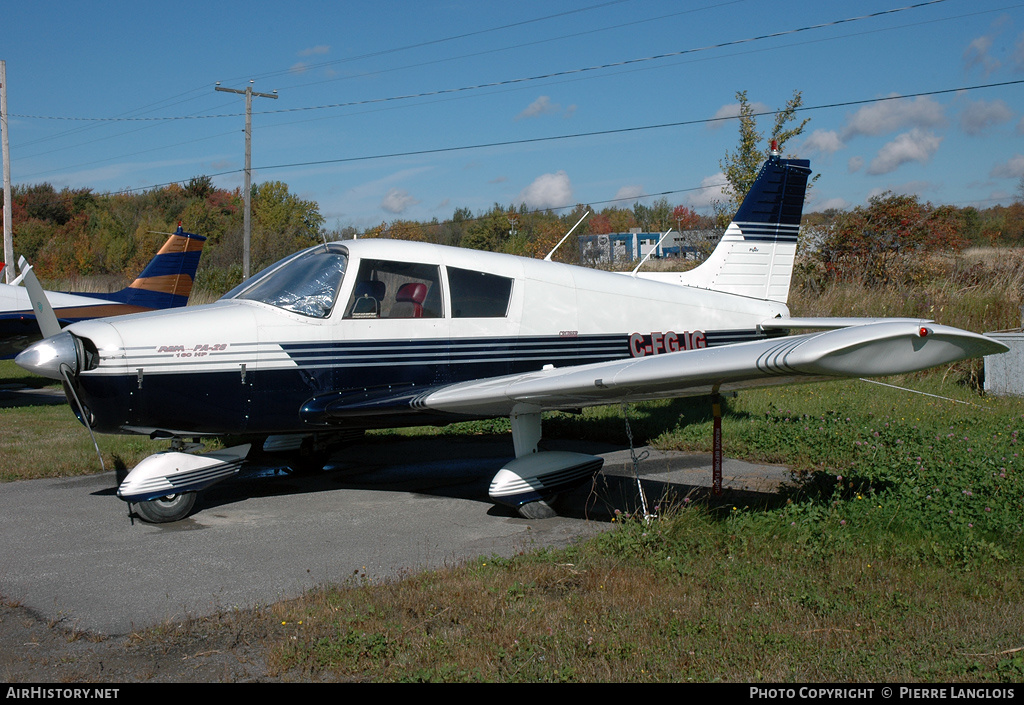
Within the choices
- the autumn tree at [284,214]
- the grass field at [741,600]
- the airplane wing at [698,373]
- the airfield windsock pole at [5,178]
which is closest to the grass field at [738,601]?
the grass field at [741,600]

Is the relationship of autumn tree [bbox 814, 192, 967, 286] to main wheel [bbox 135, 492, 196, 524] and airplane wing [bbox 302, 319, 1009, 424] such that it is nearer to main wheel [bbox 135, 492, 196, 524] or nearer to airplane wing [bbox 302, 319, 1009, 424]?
airplane wing [bbox 302, 319, 1009, 424]

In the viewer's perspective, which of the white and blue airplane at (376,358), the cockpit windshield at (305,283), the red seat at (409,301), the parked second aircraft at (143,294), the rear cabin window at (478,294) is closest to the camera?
the white and blue airplane at (376,358)

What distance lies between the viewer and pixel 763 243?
915 centimetres

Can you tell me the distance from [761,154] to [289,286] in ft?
51.3

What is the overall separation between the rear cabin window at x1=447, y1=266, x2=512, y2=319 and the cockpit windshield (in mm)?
1003

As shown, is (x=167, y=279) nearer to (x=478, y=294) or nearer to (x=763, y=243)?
(x=478, y=294)

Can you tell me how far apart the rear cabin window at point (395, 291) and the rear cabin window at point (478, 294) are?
16 centimetres

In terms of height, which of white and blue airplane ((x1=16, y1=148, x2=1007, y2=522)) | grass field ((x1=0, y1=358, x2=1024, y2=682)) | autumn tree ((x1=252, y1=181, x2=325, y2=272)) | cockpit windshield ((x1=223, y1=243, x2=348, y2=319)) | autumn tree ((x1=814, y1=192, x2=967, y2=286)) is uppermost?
autumn tree ((x1=252, y1=181, x2=325, y2=272))

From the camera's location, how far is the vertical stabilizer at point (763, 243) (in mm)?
9016

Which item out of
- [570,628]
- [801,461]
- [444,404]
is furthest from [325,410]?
[801,461]

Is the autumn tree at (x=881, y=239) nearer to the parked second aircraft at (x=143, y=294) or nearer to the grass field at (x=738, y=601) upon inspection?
the grass field at (x=738, y=601)

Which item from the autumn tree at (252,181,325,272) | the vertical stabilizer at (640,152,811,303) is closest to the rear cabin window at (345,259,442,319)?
the vertical stabilizer at (640,152,811,303)

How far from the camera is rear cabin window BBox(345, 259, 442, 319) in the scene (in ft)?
21.8

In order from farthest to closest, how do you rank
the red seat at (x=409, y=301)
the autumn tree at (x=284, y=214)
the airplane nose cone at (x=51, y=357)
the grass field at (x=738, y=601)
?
the autumn tree at (x=284, y=214)
the red seat at (x=409, y=301)
the airplane nose cone at (x=51, y=357)
the grass field at (x=738, y=601)
